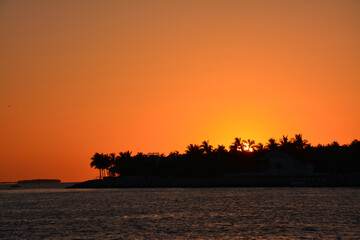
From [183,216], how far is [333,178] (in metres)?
111

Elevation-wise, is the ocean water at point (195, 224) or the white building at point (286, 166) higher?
the white building at point (286, 166)

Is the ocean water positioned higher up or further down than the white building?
further down

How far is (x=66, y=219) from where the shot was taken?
78.6 m

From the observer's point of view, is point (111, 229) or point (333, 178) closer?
point (111, 229)

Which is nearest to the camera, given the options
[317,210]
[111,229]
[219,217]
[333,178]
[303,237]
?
[303,237]

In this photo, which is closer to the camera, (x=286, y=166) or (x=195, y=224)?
(x=195, y=224)

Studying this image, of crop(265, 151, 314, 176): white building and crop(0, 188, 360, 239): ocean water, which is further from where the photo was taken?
crop(265, 151, 314, 176): white building

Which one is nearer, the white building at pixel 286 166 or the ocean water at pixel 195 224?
the ocean water at pixel 195 224

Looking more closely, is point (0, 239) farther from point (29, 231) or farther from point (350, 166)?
point (350, 166)

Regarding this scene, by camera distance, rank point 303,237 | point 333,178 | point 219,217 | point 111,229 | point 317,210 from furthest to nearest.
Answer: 1. point 333,178
2. point 317,210
3. point 219,217
4. point 111,229
5. point 303,237

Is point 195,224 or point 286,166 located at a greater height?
point 286,166

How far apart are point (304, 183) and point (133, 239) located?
133m

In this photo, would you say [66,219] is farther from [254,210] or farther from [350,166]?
[350,166]

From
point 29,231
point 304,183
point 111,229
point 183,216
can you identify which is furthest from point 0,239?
point 304,183
